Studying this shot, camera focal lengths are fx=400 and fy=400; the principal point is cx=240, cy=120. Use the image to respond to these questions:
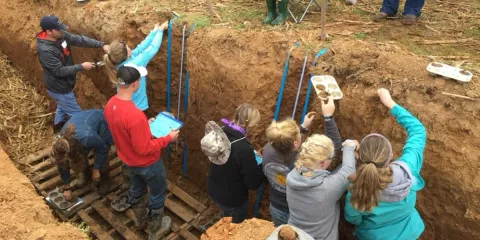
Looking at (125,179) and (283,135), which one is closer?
(283,135)

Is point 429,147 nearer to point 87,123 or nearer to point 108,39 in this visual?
point 87,123

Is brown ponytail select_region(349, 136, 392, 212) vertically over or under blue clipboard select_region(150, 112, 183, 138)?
over

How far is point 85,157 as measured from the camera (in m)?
5.25

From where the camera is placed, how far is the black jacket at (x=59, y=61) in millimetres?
5488

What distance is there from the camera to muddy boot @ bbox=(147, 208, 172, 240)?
5.01 meters

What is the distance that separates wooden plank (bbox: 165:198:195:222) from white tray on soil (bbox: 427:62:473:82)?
11.6 ft

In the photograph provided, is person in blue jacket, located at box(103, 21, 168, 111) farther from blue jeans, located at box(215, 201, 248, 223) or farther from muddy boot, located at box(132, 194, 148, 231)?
blue jeans, located at box(215, 201, 248, 223)

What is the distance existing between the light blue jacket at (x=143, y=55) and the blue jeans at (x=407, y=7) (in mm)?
3183

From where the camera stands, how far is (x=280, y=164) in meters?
3.71

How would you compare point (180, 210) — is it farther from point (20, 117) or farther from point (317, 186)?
point (20, 117)

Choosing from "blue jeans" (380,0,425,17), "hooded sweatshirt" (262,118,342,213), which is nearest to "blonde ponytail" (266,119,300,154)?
"hooded sweatshirt" (262,118,342,213)

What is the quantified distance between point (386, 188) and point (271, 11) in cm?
337

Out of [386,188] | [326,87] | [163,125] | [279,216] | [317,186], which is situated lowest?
[279,216]

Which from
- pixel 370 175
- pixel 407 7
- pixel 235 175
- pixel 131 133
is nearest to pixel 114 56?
pixel 131 133
